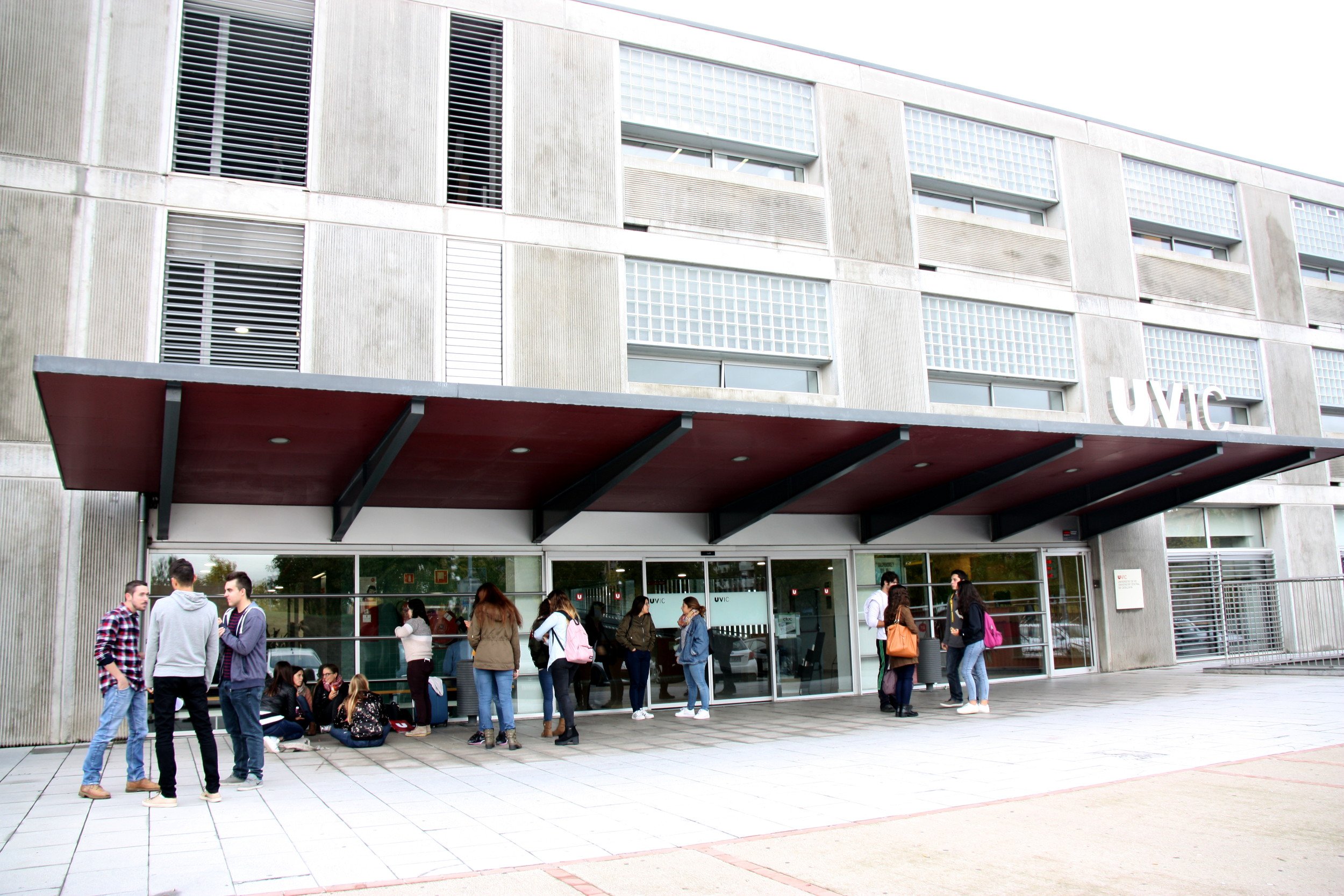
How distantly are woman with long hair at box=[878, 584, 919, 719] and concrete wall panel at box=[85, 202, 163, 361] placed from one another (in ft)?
31.2

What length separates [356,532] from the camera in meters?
12.5

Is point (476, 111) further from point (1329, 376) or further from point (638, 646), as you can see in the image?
point (1329, 376)

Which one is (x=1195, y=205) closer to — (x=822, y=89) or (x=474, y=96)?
(x=822, y=89)

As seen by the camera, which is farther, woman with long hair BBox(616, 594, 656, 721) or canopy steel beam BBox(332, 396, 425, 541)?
woman with long hair BBox(616, 594, 656, 721)

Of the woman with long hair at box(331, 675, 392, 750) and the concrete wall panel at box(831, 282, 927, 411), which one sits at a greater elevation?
the concrete wall panel at box(831, 282, 927, 411)

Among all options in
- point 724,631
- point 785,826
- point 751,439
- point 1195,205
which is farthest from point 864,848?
point 1195,205

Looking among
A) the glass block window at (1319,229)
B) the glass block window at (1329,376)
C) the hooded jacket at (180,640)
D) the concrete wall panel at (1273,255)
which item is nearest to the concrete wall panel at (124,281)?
the hooded jacket at (180,640)

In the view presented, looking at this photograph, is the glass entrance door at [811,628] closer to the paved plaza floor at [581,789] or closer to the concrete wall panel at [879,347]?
the paved plaza floor at [581,789]

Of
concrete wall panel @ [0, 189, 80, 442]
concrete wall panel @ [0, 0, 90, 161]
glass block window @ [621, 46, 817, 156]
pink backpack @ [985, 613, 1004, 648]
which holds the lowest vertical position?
pink backpack @ [985, 613, 1004, 648]

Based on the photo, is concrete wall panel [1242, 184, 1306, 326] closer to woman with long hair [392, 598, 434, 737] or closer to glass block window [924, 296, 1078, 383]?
glass block window [924, 296, 1078, 383]

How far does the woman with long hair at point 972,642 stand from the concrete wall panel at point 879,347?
12.9ft

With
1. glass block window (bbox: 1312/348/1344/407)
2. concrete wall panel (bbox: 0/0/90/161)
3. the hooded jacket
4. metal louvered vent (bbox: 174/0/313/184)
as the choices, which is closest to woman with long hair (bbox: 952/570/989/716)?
the hooded jacket

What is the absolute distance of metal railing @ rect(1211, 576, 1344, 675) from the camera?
19.3 meters

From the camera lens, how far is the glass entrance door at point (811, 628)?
15.1m
